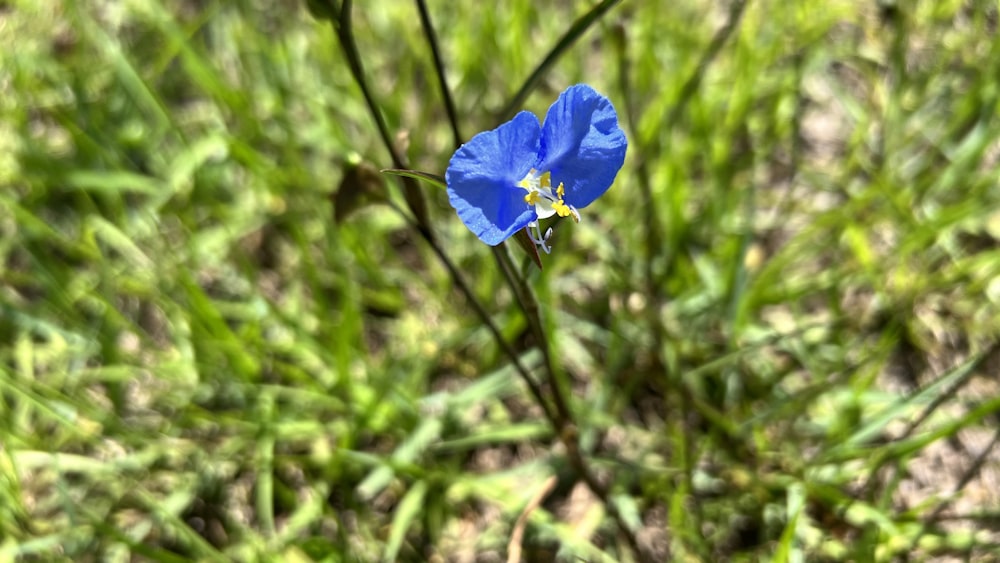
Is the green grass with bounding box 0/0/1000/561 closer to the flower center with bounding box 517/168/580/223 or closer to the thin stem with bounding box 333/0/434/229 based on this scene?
the thin stem with bounding box 333/0/434/229

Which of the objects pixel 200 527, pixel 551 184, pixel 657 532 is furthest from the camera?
pixel 200 527

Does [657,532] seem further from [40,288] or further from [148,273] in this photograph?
[40,288]

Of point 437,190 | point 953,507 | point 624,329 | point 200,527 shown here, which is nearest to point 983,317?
point 953,507

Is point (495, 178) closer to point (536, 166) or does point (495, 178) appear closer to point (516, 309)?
point (536, 166)

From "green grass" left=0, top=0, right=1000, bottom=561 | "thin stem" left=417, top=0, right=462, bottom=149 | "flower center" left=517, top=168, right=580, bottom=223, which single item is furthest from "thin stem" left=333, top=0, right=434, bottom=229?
"green grass" left=0, top=0, right=1000, bottom=561

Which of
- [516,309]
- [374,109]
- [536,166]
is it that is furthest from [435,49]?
[516,309]

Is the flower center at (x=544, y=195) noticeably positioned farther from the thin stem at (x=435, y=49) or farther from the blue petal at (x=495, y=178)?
the thin stem at (x=435, y=49)
